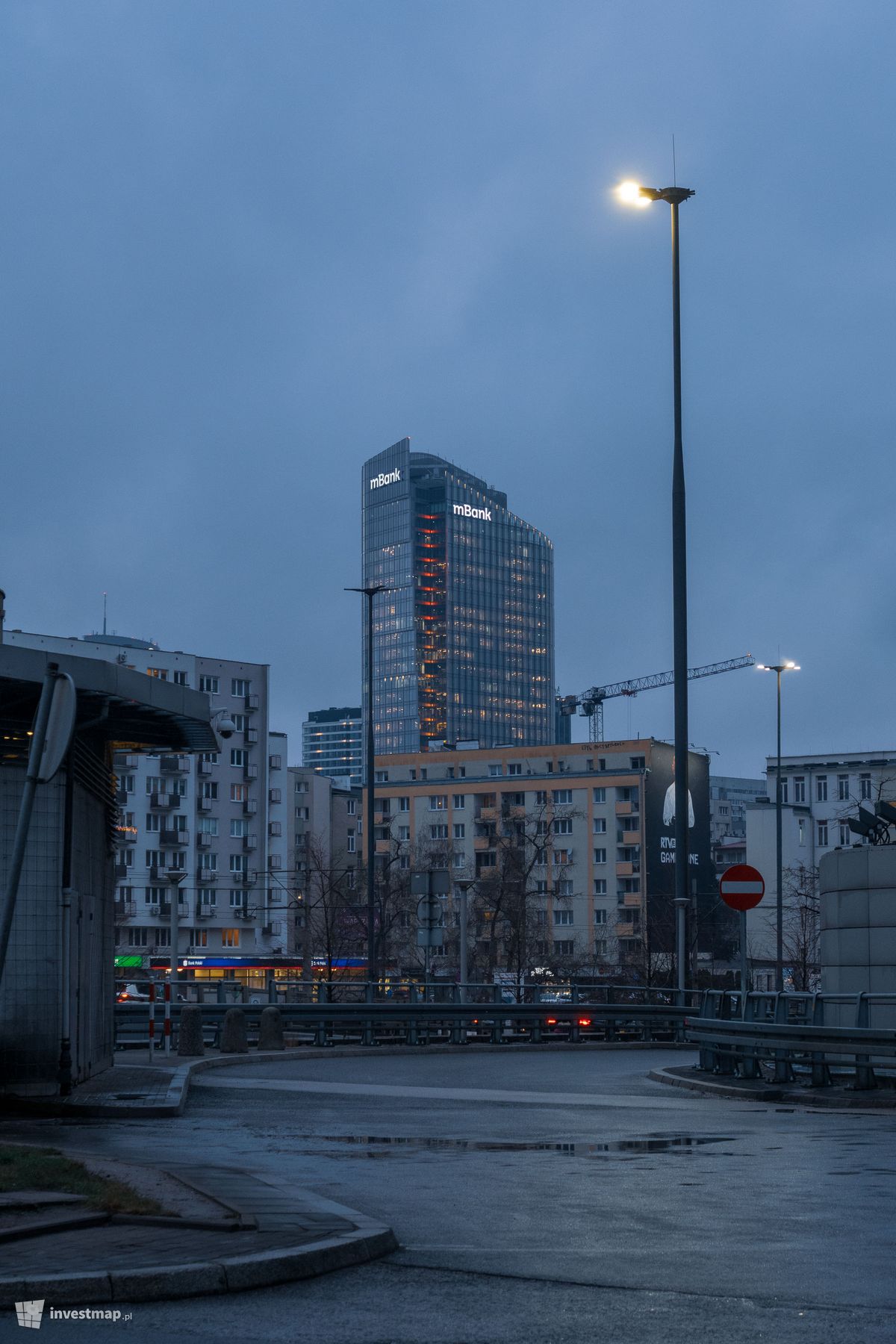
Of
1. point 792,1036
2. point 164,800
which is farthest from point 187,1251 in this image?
point 164,800

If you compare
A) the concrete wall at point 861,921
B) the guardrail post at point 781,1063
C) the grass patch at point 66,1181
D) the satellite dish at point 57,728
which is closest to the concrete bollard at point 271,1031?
the concrete wall at point 861,921

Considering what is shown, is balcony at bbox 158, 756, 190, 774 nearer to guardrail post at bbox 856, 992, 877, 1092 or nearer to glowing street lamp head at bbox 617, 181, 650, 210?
glowing street lamp head at bbox 617, 181, 650, 210

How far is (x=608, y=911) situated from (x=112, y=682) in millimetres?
124764

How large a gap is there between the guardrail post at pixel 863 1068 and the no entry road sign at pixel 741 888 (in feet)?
6.42

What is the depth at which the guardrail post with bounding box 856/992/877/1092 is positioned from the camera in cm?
2066

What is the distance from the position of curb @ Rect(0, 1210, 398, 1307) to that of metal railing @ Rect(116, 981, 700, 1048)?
26063mm

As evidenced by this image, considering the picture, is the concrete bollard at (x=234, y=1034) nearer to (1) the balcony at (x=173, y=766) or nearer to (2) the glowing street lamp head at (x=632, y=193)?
(2) the glowing street lamp head at (x=632, y=193)

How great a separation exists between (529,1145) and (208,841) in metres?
117

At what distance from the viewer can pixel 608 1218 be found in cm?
1026

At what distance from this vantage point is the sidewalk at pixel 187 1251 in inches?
294

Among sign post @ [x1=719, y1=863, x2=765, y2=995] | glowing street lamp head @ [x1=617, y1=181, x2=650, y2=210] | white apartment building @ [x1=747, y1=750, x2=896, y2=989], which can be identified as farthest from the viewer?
white apartment building @ [x1=747, y1=750, x2=896, y2=989]

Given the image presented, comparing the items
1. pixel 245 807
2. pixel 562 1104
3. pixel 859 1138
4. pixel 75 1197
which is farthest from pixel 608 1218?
pixel 245 807

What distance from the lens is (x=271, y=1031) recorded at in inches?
1316

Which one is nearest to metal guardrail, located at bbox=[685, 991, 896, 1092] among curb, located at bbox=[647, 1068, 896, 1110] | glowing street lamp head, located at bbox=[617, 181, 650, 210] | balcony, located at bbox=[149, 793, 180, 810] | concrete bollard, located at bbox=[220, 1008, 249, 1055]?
curb, located at bbox=[647, 1068, 896, 1110]
